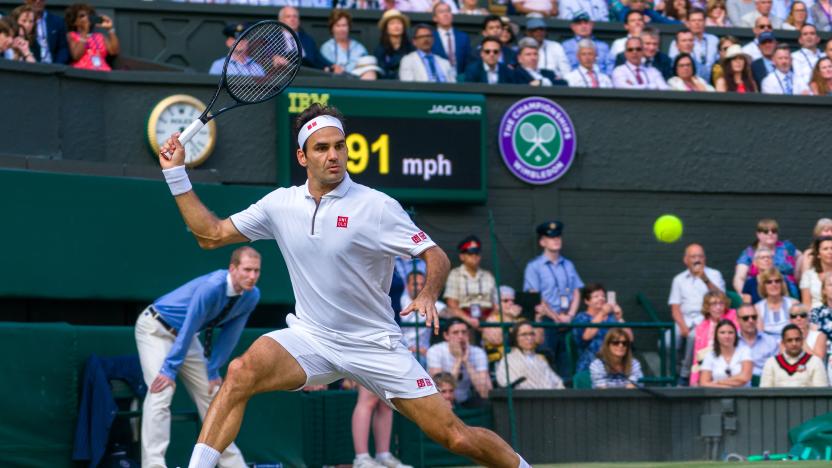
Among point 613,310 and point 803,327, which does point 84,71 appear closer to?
point 613,310

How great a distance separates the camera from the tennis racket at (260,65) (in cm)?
761

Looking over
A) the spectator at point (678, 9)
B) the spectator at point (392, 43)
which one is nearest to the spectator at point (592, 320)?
the spectator at point (392, 43)

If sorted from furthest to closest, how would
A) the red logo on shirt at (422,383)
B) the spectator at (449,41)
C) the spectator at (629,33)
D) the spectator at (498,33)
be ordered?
the spectator at (629,33) → the spectator at (498,33) → the spectator at (449,41) → the red logo on shirt at (422,383)

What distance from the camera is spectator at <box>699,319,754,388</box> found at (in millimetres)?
12586

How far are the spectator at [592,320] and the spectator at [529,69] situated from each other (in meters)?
2.36

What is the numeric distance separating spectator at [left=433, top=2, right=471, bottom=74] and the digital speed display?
58 centimetres

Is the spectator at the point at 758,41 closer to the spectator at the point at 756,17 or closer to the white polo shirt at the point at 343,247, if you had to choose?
the spectator at the point at 756,17

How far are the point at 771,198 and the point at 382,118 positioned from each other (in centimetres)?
454

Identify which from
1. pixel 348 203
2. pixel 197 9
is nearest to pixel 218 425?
pixel 348 203

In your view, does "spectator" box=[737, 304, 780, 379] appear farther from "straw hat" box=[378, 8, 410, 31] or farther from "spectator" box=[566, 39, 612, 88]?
"straw hat" box=[378, 8, 410, 31]

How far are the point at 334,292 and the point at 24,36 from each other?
6.93 metres

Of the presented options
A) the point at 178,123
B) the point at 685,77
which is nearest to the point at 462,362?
the point at 178,123

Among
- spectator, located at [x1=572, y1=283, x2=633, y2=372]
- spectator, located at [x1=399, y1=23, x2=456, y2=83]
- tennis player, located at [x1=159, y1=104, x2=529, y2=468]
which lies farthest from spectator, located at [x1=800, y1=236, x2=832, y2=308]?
tennis player, located at [x1=159, y1=104, x2=529, y2=468]

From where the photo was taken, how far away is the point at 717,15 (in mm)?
17109
